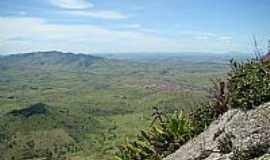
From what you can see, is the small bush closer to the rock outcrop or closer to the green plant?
the green plant

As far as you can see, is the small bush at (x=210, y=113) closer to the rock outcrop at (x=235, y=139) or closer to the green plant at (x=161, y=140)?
the green plant at (x=161, y=140)

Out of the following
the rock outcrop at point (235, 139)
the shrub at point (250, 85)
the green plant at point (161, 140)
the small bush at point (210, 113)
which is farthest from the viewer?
the green plant at point (161, 140)

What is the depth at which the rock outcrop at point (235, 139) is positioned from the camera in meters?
8.41

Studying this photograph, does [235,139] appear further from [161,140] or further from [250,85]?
[161,140]

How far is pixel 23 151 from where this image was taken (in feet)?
561

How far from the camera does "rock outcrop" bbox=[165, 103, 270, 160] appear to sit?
331 inches

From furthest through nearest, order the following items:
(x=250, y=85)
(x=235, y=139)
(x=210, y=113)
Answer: (x=210, y=113) < (x=250, y=85) < (x=235, y=139)

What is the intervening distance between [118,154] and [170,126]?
8.10 ft

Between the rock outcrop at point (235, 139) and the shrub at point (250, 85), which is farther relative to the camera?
the shrub at point (250, 85)

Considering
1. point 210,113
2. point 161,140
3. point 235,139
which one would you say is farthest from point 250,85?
point 161,140

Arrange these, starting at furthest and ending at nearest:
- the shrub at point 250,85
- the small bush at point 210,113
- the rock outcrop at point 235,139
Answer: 1. the small bush at point 210,113
2. the shrub at point 250,85
3. the rock outcrop at point 235,139

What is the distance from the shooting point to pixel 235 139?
9.10 metres

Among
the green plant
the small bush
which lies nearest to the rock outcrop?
the small bush

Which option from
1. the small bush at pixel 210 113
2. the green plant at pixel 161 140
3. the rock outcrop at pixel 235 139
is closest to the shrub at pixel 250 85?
the small bush at pixel 210 113
